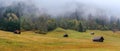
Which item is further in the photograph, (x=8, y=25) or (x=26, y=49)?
(x=8, y=25)

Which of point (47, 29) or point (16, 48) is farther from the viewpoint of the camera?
point (47, 29)

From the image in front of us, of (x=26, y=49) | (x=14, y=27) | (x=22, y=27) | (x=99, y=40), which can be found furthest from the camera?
(x=22, y=27)

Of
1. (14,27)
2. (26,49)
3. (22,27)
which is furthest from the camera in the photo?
(22,27)

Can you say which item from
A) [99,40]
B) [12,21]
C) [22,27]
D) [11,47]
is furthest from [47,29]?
[11,47]

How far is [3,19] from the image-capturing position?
603 ft

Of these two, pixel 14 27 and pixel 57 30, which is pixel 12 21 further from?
pixel 57 30

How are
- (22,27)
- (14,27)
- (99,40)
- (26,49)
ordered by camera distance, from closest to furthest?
(26,49) < (99,40) < (14,27) < (22,27)

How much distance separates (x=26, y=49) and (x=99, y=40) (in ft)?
181

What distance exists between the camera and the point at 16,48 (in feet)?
202

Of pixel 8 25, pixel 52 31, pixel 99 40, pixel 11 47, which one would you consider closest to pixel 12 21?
pixel 8 25

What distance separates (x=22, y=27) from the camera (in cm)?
19662

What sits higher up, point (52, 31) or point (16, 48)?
point (16, 48)

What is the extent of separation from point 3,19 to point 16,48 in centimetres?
12559

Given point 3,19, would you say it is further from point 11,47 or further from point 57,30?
point 11,47
